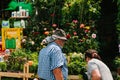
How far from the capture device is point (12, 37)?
1475 centimetres

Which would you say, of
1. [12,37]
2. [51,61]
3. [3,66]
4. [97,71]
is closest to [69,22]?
[12,37]

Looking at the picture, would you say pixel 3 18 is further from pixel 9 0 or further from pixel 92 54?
pixel 92 54

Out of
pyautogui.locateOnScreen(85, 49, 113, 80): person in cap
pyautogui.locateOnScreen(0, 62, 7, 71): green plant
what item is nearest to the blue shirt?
pyautogui.locateOnScreen(85, 49, 113, 80): person in cap

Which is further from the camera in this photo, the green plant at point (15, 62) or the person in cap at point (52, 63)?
the green plant at point (15, 62)

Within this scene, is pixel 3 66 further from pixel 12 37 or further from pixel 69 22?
pixel 69 22

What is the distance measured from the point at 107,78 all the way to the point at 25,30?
327 inches

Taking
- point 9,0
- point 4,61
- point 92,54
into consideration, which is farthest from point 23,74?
point 9,0

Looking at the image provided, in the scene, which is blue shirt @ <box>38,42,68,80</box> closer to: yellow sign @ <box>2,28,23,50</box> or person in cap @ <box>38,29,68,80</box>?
person in cap @ <box>38,29,68,80</box>

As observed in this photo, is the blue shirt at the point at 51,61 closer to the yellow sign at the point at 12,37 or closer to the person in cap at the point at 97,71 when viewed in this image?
the person in cap at the point at 97,71

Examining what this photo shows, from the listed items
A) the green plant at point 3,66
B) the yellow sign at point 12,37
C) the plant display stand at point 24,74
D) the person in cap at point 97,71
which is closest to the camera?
the person in cap at point 97,71

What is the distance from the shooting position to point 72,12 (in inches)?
576

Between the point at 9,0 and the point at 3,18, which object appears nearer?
the point at 3,18

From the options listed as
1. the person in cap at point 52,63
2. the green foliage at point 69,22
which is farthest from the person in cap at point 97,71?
the green foliage at point 69,22

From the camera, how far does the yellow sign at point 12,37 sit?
14.7m
